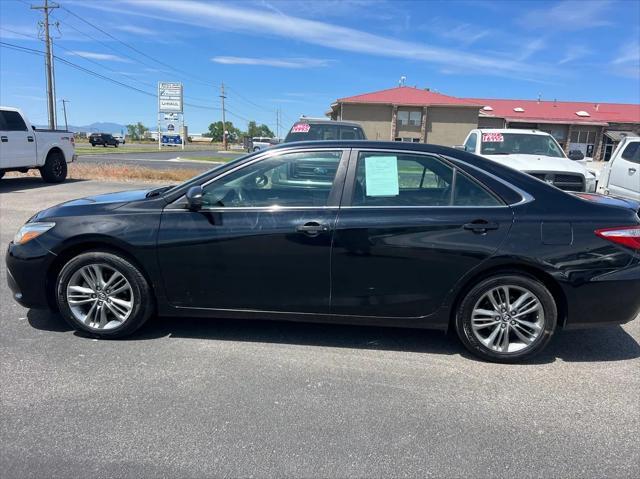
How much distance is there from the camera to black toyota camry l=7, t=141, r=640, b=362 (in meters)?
3.50

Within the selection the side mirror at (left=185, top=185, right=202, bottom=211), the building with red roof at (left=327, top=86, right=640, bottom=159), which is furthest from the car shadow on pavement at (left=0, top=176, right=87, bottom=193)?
the building with red roof at (left=327, top=86, right=640, bottom=159)

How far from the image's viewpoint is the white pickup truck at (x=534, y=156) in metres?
7.82

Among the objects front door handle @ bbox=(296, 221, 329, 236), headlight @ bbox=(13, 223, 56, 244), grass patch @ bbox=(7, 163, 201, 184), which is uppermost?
front door handle @ bbox=(296, 221, 329, 236)

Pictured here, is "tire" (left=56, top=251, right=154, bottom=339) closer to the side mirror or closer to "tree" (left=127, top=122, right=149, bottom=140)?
the side mirror

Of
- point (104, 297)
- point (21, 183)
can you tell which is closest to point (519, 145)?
point (104, 297)

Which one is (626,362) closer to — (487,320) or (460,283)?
(487,320)

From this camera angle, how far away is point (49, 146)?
13578mm

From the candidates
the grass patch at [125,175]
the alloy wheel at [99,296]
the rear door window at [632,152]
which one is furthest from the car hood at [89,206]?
the grass patch at [125,175]

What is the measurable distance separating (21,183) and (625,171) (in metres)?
15.4

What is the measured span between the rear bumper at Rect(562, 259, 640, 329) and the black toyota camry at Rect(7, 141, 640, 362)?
1cm

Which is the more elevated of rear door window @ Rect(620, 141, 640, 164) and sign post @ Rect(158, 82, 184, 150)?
sign post @ Rect(158, 82, 184, 150)

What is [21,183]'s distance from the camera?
548 inches

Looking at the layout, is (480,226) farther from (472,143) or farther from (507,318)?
(472,143)

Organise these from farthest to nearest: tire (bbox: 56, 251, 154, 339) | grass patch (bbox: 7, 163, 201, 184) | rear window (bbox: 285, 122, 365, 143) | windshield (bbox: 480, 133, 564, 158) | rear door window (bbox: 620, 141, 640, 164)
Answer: grass patch (bbox: 7, 163, 201, 184) → rear window (bbox: 285, 122, 365, 143) → windshield (bbox: 480, 133, 564, 158) → rear door window (bbox: 620, 141, 640, 164) → tire (bbox: 56, 251, 154, 339)
